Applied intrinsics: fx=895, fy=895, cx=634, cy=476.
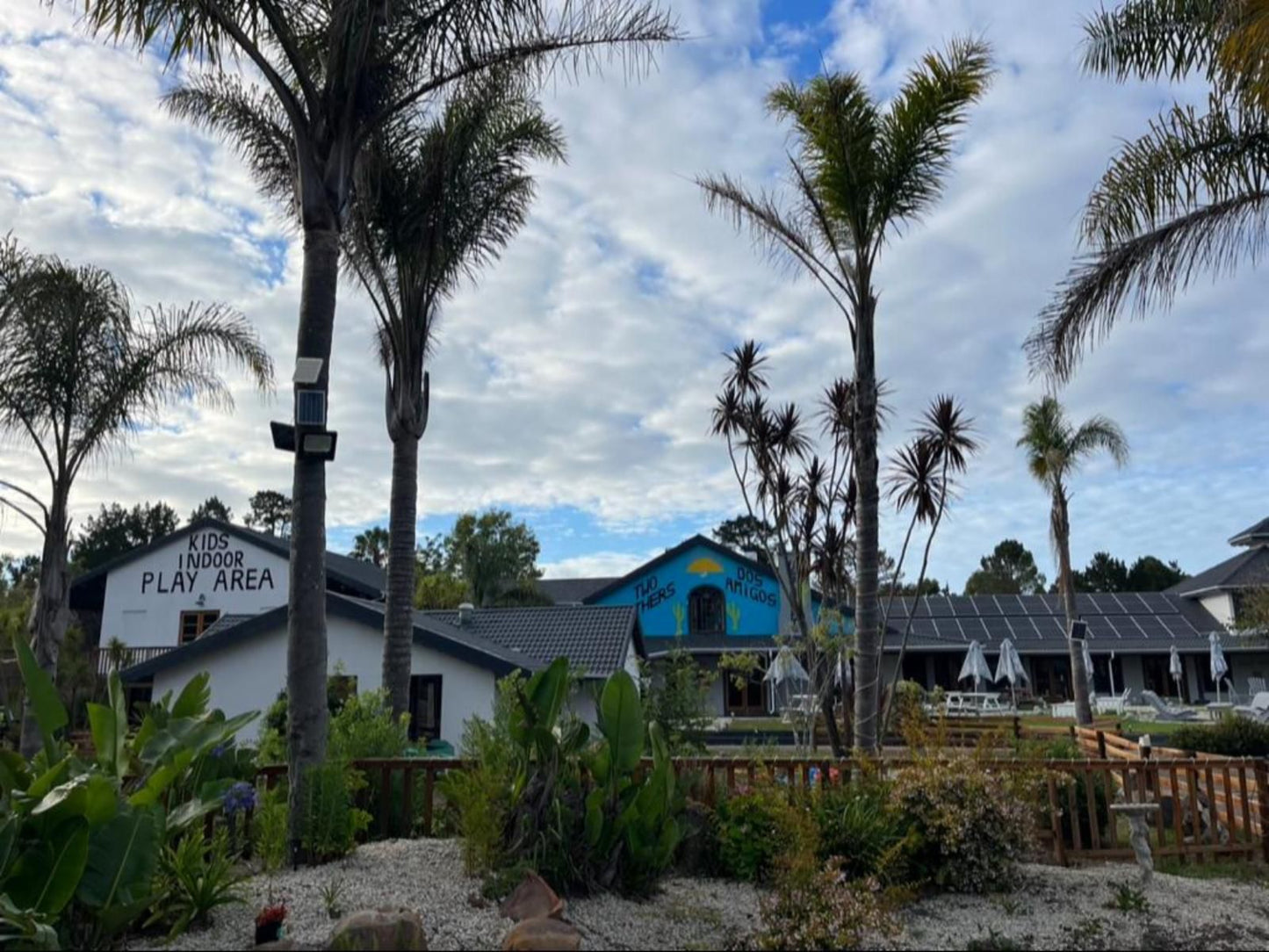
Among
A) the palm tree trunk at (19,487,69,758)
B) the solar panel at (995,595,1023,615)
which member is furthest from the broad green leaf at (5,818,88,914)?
the solar panel at (995,595,1023,615)

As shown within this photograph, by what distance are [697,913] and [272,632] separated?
543 inches

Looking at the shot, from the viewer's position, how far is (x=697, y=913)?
5309 mm

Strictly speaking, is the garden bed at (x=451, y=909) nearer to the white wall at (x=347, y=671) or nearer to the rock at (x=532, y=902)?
the rock at (x=532, y=902)

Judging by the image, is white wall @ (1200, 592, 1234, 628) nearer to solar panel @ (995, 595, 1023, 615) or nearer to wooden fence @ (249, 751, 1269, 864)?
solar panel @ (995, 595, 1023, 615)

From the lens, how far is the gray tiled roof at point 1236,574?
3353 cm

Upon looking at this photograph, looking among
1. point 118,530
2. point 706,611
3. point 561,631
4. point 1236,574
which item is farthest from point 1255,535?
Result: point 118,530

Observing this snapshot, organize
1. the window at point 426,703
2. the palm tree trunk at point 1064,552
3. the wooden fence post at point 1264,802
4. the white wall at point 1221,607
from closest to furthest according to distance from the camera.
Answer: the wooden fence post at point 1264,802
the window at point 426,703
the palm tree trunk at point 1064,552
the white wall at point 1221,607

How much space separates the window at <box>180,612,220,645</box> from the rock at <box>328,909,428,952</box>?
960 inches

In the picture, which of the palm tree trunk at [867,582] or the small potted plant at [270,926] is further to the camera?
the palm tree trunk at [867,582]

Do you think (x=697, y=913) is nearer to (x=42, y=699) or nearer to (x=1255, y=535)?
(x=42, y=699)

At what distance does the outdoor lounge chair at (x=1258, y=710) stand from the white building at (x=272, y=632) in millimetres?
15237

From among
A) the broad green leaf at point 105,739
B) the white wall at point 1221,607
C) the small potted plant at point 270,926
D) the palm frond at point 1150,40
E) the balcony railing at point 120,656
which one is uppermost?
the palm frond at point 1150,40

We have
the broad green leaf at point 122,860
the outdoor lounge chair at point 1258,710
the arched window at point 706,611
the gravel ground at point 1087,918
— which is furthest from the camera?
the arched window at point 706,611

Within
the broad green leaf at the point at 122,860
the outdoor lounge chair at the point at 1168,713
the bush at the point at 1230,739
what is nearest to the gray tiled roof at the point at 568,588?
the outdoor lounge chair at the point at 1168,713
